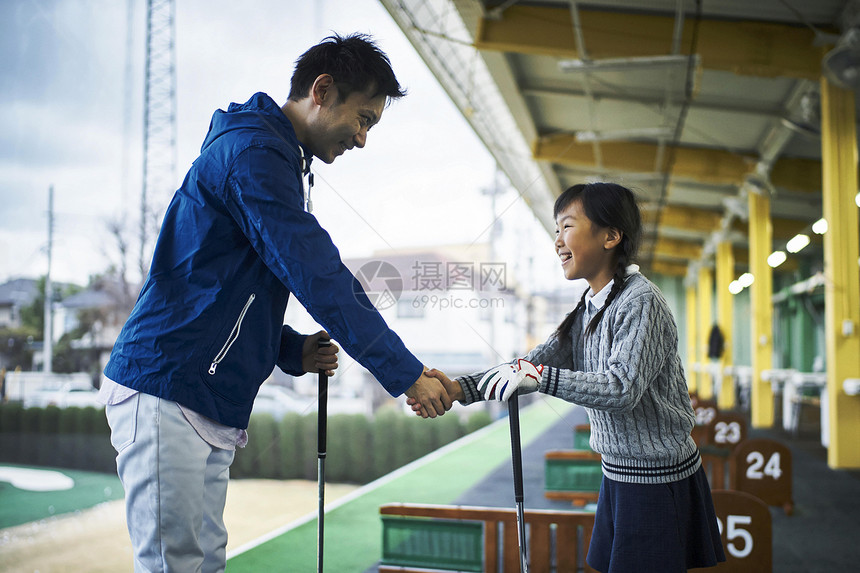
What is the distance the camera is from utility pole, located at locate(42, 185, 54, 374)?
343cm

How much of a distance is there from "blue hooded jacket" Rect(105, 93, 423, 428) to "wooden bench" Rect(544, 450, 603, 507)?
12.2ft

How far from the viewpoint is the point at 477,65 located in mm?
6359

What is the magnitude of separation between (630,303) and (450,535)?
1666 mm

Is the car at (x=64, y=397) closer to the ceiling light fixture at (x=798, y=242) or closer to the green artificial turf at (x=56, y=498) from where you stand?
the green artificial turf at (x=56, y=498)

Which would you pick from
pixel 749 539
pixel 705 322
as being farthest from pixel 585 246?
pixel 705 322

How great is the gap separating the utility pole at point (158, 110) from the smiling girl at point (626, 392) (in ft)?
8.68

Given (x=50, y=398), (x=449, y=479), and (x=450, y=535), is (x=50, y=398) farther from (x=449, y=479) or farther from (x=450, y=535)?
(x=449, y=479)

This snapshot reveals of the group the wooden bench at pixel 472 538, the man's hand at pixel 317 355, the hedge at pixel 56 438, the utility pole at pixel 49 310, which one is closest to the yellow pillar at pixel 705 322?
the wooden bench at pixel 472 538

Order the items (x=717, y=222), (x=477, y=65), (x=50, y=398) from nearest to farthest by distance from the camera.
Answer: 1. (x=50, y=398)
2. (x=477, y=65)
3. (x=717, y=222)

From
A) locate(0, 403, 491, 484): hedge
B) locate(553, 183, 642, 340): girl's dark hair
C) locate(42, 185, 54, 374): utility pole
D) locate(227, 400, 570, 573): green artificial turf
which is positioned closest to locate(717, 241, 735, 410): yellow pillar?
locate(227, 400, 570, 573): green artificial turf

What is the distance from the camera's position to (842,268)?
233 inches

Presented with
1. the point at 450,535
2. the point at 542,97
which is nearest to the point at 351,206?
the point at 450,535

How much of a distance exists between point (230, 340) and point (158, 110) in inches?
108

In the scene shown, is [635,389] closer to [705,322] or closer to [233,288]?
[233,288]
